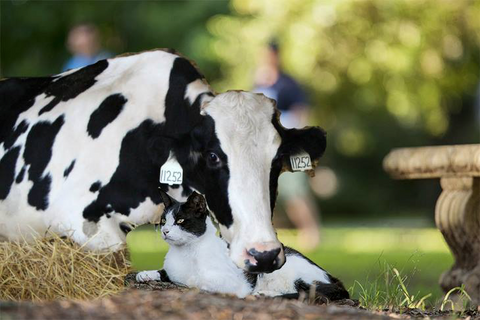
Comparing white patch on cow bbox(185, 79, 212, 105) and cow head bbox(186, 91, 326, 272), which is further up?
white patch on cow bbox(185, 79, 212, 105)

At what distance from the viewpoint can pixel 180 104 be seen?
20.0 feet

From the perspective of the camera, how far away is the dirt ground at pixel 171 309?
13.2 feet

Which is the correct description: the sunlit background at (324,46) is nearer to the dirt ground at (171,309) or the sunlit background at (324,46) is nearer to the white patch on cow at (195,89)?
the white patch on cow at (195,89)

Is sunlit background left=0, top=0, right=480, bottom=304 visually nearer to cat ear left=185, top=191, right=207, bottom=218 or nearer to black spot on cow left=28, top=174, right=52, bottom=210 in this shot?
black spot on cow left=28, top=174, right=52, bottom=210

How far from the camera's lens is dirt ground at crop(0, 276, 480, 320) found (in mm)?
4020

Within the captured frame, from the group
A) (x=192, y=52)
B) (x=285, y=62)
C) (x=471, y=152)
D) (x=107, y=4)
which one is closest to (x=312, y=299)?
(x=471, y=152)

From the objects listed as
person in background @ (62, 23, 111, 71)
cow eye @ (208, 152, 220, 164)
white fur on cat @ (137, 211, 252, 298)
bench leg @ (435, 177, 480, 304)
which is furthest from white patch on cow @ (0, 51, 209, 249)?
person in background @ (62, 23, 111, 71)

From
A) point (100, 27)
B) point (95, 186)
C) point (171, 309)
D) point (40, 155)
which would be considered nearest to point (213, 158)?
point (95, 186)

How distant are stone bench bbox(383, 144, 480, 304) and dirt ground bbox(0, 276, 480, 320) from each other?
2.36 metres

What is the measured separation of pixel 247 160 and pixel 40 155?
1732 millimetres

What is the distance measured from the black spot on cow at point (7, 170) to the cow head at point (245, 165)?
4.77 ft

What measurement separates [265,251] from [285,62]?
10.7m

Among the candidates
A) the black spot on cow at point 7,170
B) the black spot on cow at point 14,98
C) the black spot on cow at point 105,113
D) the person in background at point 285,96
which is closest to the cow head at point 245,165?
the black spot on cow at point 105,113

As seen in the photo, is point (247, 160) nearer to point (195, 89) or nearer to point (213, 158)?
point (213, 158)
